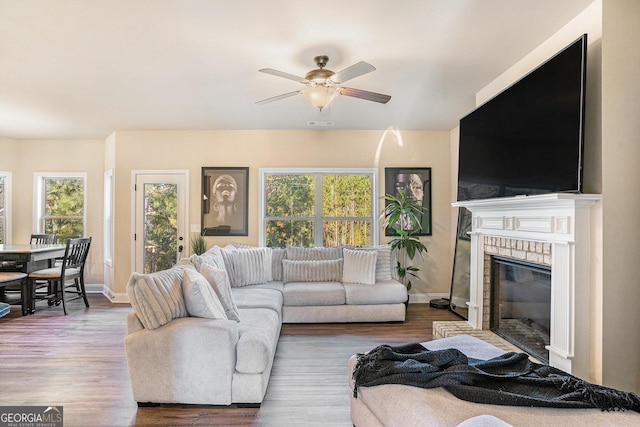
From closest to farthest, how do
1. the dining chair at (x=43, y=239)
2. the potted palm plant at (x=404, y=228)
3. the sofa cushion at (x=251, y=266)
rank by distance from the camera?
the sofa cushion at (x=251, y=266), the potted palm plant at (x=404, y=228), the dining chair at (x=43, y=239)

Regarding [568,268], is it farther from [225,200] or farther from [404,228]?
[225,200]

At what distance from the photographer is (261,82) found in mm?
3705

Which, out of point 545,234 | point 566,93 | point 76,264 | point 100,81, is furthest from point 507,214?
point 76,264

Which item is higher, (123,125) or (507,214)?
(123,125)

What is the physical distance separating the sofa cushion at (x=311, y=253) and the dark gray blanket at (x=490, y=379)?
9.59ft

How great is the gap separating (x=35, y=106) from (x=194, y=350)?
13.1 ft

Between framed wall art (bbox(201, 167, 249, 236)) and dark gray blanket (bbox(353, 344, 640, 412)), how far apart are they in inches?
148

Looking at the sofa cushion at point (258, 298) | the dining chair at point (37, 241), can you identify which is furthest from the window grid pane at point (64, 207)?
the sofa cushion at point (258, 298)

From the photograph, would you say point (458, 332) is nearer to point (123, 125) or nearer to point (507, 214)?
point (507, 214)

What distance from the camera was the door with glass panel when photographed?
18.7 ft

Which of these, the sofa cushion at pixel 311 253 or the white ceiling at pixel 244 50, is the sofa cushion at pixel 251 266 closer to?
the sofa cushion at pixel 311 253

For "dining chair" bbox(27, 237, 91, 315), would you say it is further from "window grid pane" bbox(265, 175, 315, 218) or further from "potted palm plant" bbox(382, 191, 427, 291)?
"potted palm plant" bbox(382, 191, 427, 291)

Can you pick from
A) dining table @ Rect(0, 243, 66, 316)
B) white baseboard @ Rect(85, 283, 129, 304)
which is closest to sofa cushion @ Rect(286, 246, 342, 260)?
white baseboard @ Rect(85, 283, 129, 304)

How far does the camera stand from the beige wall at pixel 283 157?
5.71 metres
